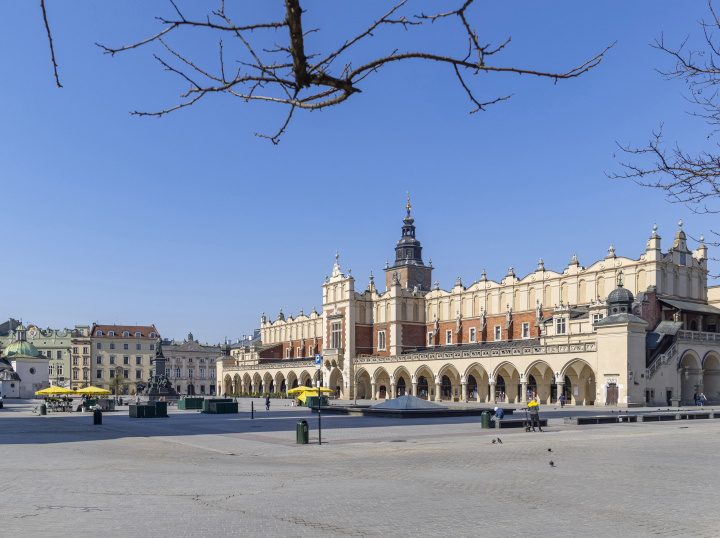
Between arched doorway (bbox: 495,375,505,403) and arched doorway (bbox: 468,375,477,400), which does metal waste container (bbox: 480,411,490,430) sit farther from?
Result: arched doorway (bbox: 468,375,477,400)

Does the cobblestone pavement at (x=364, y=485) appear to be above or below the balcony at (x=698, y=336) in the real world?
below

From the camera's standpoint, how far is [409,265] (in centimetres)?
9012

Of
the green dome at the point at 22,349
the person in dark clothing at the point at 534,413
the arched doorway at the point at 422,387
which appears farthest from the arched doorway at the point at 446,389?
the green dome at the point at 22,349

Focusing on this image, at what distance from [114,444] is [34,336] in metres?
111

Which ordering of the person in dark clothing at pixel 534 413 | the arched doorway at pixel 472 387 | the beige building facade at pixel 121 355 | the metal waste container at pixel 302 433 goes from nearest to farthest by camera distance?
1. the metal waste container at pixel 302 433
2. the person in dark clothing at pixel 534 413
3. the arched doorway at pixel 472 387
4. the beige building facade at pixel 121 355

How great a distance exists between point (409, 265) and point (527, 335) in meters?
24.5

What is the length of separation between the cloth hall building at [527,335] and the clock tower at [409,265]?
0.14m

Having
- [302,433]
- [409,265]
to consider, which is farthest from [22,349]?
[302,433]

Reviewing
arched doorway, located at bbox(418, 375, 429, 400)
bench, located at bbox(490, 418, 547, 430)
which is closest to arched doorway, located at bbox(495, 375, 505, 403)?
arched doorway, located at bbox(418, 375, 429, 400)

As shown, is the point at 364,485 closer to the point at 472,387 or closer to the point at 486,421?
the point at 486,421

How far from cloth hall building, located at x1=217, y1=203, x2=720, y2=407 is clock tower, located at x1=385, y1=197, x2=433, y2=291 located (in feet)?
0.47

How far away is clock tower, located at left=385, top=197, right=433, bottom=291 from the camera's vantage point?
3548 inches

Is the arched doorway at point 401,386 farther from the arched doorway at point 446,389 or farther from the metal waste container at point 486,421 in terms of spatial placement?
the metal waste container at point 486,421

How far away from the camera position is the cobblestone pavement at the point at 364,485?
10.2m
